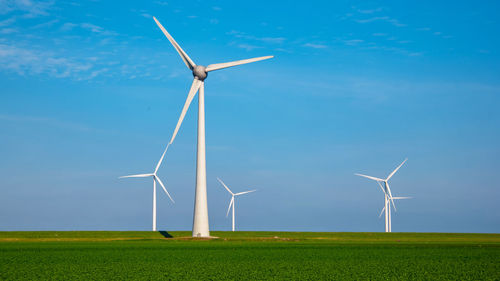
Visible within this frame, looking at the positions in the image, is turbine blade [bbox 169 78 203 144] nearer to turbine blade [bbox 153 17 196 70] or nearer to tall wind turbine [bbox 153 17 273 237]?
tall wind turbine [bbox 153 17 273 237]

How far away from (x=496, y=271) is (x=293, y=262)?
11.7m

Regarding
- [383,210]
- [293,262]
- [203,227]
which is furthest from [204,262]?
[383,210]

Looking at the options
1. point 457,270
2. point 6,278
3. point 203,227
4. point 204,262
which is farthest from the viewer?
point 203,227

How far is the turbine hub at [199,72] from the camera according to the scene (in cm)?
6569

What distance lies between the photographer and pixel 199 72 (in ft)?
216

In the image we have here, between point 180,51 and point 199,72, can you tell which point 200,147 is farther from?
point 180,51

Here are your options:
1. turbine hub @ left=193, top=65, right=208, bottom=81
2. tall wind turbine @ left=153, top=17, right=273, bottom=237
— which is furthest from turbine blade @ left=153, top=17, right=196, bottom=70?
turbine hub @ left=193, top=65, right=208, bottom=81

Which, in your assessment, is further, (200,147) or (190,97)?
(190,97)

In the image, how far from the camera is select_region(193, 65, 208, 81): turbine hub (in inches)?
2586

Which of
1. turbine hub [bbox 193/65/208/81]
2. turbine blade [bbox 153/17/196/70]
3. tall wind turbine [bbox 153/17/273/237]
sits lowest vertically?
tall wind turbine [bbox 153/17/273/237]

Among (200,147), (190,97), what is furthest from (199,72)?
(200,147)

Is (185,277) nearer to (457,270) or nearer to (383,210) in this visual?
(457,270)

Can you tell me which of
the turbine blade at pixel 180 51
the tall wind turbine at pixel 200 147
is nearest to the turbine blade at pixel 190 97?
the tall wind turbine at pixel 200 147

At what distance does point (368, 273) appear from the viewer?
27.2 meters
